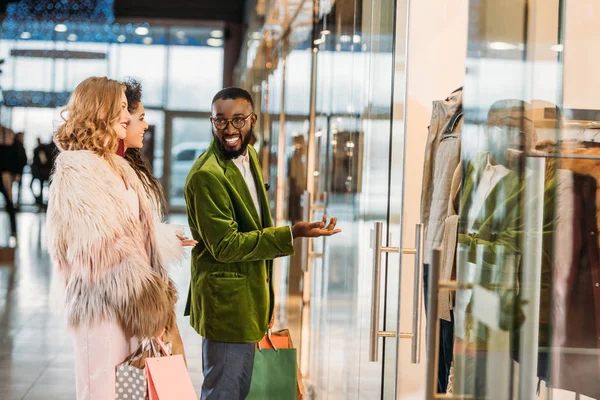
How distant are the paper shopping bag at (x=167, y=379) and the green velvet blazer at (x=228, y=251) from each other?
0.22m

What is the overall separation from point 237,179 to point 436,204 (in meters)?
0.72

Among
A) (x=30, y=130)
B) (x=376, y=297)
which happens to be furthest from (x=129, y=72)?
(x=376, y=297)

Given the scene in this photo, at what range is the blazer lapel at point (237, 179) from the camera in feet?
9.77

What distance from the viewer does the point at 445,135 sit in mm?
2820

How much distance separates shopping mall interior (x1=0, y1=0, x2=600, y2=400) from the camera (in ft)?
4.20

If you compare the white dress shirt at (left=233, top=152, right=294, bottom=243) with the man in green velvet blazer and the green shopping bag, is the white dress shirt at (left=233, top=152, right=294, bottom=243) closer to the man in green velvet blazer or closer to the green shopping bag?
the man in green velvet blazer

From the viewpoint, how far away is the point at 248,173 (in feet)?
10.2

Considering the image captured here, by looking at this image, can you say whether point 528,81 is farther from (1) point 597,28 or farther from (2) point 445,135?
(2) point 445,135

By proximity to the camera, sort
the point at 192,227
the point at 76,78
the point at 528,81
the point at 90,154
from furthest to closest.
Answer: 1. the point at 76,78
2. the point at 192,227
3. the point at 90,154
4. the point at 528,81

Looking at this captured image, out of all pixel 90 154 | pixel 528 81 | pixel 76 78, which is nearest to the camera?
pixel 528 81

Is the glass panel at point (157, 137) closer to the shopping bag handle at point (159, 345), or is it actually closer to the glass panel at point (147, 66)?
the glass panel at point (147, 66)

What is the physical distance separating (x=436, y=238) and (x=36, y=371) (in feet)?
12.0

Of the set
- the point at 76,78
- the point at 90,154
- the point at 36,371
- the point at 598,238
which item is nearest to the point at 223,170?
the point at 90,154

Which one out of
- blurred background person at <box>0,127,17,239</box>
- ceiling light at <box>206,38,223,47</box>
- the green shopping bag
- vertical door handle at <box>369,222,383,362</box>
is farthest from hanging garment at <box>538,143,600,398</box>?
ceiling light at <box>206,38,223,47</box>
